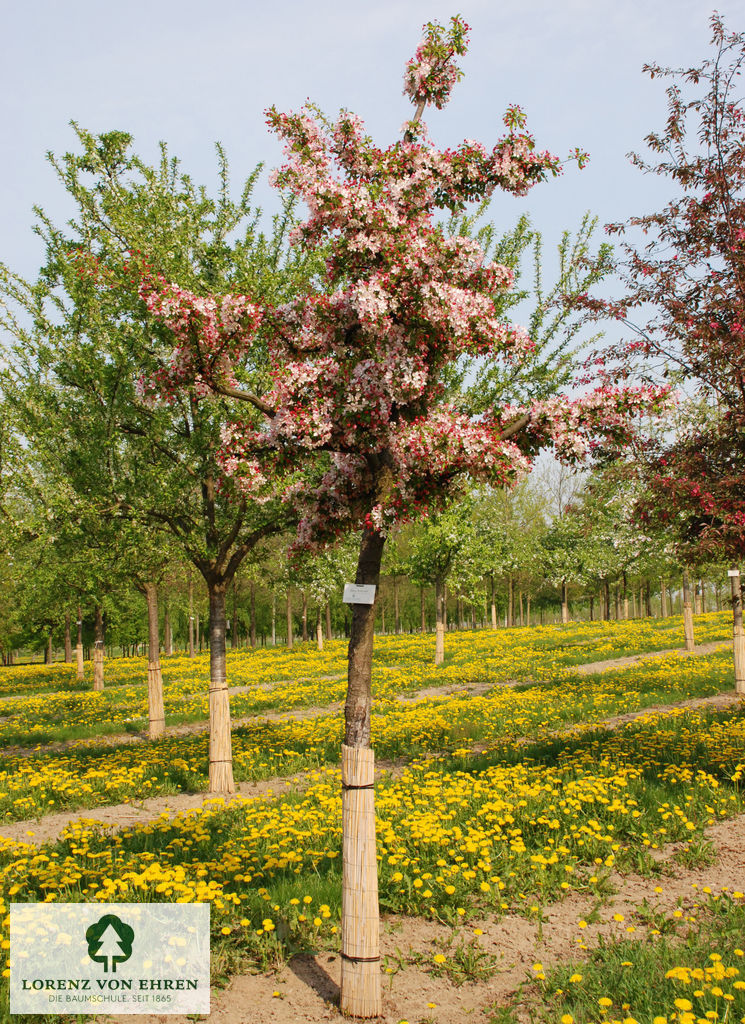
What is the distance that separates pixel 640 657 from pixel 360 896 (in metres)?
22.8

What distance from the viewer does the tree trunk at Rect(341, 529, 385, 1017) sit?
5027 millimetres

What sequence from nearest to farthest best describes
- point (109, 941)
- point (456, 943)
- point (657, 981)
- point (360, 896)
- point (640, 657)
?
point (657, 981) → point (360, 896) → point (109, 941) → point (456, 943) → point (640, 657)

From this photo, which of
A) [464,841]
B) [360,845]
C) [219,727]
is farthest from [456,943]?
[219,727]

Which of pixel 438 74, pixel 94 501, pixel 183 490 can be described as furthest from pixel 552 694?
pixel 438 74

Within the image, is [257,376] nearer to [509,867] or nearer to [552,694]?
[509,867]

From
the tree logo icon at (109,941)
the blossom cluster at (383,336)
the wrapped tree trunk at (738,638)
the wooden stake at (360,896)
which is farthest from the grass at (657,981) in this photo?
the wrapped tree trunk at (738,638)

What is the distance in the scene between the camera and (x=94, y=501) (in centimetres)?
1065

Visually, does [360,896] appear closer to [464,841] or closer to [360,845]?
[360,845]

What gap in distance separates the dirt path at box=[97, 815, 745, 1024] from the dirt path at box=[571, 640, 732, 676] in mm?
16042

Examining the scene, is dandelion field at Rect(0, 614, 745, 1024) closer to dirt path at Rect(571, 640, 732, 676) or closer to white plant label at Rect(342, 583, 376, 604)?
white plant label at Rect(342, 583, 376, 604)

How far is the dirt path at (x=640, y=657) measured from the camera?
23.6 metres

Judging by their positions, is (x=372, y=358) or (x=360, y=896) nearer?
(x=360, y=896)

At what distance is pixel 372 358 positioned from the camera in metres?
5.82

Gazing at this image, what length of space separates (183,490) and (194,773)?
15.4 feet
